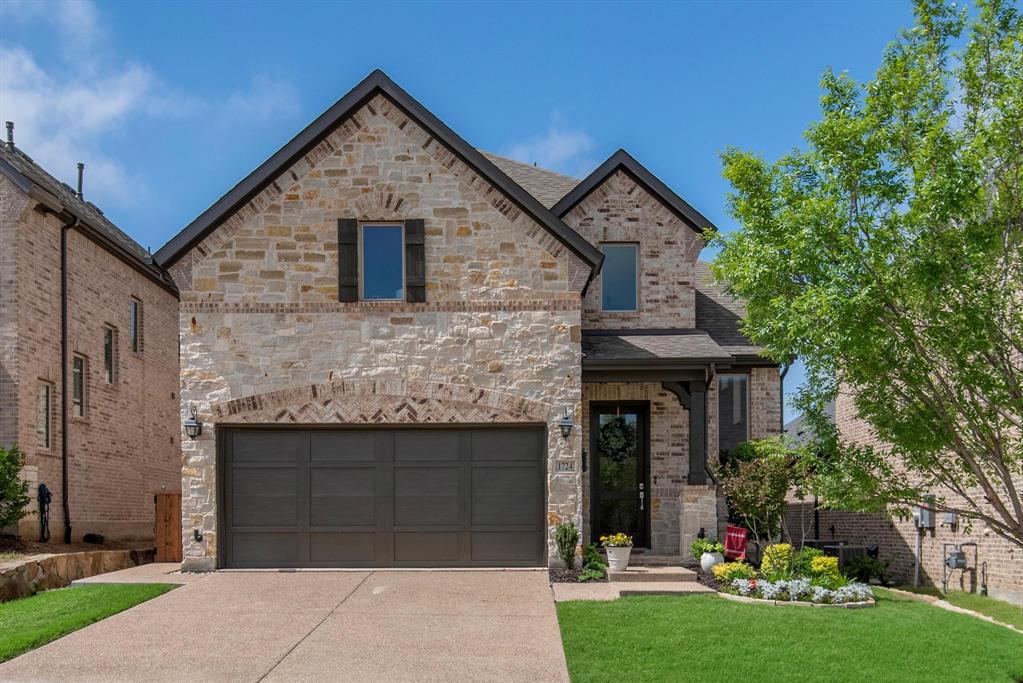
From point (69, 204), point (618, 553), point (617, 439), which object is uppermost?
point (69, 204)

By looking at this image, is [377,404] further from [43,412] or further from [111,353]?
[111,353]

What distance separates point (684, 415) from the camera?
16.7 m

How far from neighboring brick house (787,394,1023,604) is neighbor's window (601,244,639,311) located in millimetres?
4169

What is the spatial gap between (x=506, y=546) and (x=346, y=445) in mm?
2908

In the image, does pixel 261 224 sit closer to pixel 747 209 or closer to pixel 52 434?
pixel 52 434

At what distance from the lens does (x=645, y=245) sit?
57.8 feet

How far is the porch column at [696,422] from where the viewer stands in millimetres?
15273

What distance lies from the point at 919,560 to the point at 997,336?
31.7 feet

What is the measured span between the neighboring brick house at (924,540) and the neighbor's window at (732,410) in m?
1.64

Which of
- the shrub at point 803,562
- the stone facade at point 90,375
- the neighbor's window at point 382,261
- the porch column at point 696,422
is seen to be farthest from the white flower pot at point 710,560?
the stone facade at point 90,375

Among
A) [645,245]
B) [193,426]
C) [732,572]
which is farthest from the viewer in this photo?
[645,245]

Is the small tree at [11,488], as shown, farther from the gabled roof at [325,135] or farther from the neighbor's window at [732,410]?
the neighbor's window at [732,410]

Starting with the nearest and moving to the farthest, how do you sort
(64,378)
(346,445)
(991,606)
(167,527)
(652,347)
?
(991,606)
(346,445)
(652,347)
(167,527)
(64,378)

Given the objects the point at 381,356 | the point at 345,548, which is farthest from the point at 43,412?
the point at 381,356
